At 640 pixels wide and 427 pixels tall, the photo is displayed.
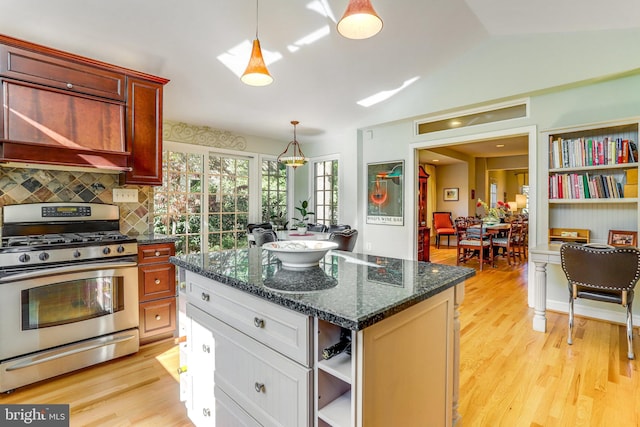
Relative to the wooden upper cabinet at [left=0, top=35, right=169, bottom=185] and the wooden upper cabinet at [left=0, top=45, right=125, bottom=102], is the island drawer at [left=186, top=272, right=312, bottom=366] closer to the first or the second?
the wooden upper cabinet at [left=0, top=35, right=169, bottom=185]

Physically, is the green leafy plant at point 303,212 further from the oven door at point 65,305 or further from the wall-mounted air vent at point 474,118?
the oven door at point 65,305


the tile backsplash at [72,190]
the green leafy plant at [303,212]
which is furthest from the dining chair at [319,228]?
the tile backsplash at [72,190]

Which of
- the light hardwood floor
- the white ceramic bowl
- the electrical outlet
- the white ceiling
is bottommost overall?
the light hardwood floor

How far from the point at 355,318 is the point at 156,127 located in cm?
279

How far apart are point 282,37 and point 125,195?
7.06ft

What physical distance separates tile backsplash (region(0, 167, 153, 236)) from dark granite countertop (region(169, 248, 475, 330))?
71.0 inches

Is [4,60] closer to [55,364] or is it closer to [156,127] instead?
[156,127]

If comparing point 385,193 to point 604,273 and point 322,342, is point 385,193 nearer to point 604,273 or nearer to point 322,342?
point 604,273

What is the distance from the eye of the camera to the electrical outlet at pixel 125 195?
3.11 m

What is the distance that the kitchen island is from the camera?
1005 millimetres

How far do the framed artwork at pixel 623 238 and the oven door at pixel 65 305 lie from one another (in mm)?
4313

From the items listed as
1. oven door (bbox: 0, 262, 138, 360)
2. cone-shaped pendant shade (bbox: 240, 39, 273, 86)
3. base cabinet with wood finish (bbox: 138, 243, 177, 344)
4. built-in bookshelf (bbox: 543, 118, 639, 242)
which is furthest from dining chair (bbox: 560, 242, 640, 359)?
oven door (bbox: 0, 262, 138, 360)

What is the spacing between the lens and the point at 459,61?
390cm

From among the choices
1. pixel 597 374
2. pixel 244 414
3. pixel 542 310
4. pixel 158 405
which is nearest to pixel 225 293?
pixel 244 414
